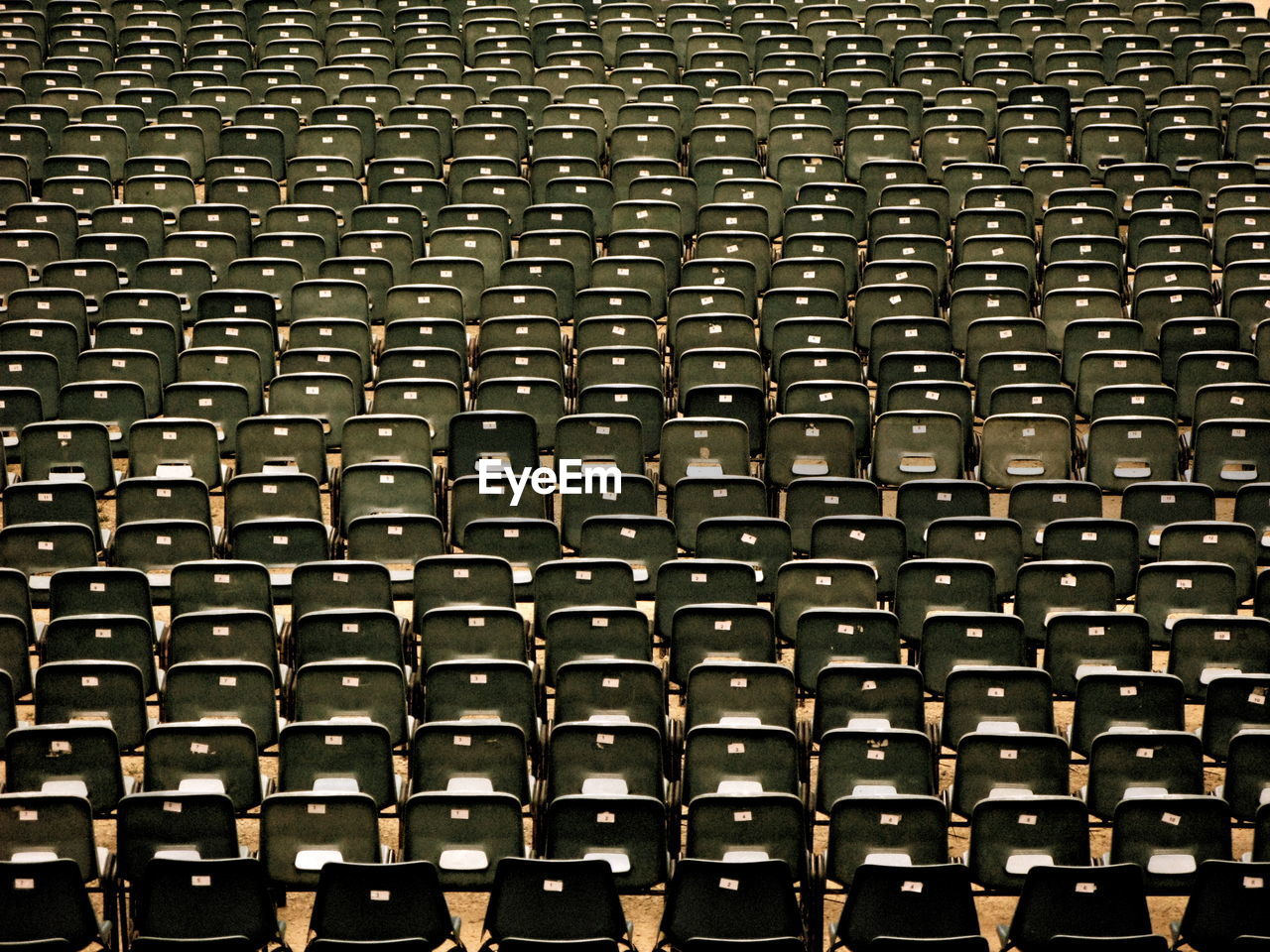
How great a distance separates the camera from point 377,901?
4.54 m

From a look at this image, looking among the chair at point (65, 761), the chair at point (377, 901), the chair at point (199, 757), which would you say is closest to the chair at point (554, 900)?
the chair at point (377, 901)

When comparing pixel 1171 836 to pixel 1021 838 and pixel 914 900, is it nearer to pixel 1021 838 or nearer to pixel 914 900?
pixel 1021 838

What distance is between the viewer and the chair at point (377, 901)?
4.52 m

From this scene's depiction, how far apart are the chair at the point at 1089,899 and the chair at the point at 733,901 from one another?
709 millimetres

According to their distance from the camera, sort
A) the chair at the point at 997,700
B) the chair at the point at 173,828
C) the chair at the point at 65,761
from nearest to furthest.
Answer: the chair at the point at 173,828 < the chair at the point at 65,761 < the chair at the point at 997,700

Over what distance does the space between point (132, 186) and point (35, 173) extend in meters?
0.86

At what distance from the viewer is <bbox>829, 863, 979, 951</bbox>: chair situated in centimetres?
455

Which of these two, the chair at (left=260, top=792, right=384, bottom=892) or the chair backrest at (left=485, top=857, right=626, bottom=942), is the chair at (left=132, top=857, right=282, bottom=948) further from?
the chair backrest at (left=485, top=857, right=626, bottom=942)

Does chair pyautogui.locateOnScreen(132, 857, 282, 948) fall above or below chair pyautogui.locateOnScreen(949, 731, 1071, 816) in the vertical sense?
below

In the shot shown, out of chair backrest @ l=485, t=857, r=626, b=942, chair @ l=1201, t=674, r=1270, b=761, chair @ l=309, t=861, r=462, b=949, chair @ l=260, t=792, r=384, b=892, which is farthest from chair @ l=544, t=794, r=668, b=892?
chair @ l=1201, t=674, r=1270, b=761

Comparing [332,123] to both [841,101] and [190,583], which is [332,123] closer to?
[841,101]

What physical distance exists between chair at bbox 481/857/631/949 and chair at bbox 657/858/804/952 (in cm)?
20

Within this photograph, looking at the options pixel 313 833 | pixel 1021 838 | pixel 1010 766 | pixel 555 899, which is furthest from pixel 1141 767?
pixel 313 833

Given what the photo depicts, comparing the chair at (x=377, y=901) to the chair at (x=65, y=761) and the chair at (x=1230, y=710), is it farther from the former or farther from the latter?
the chair at (x=1230, y=710)
